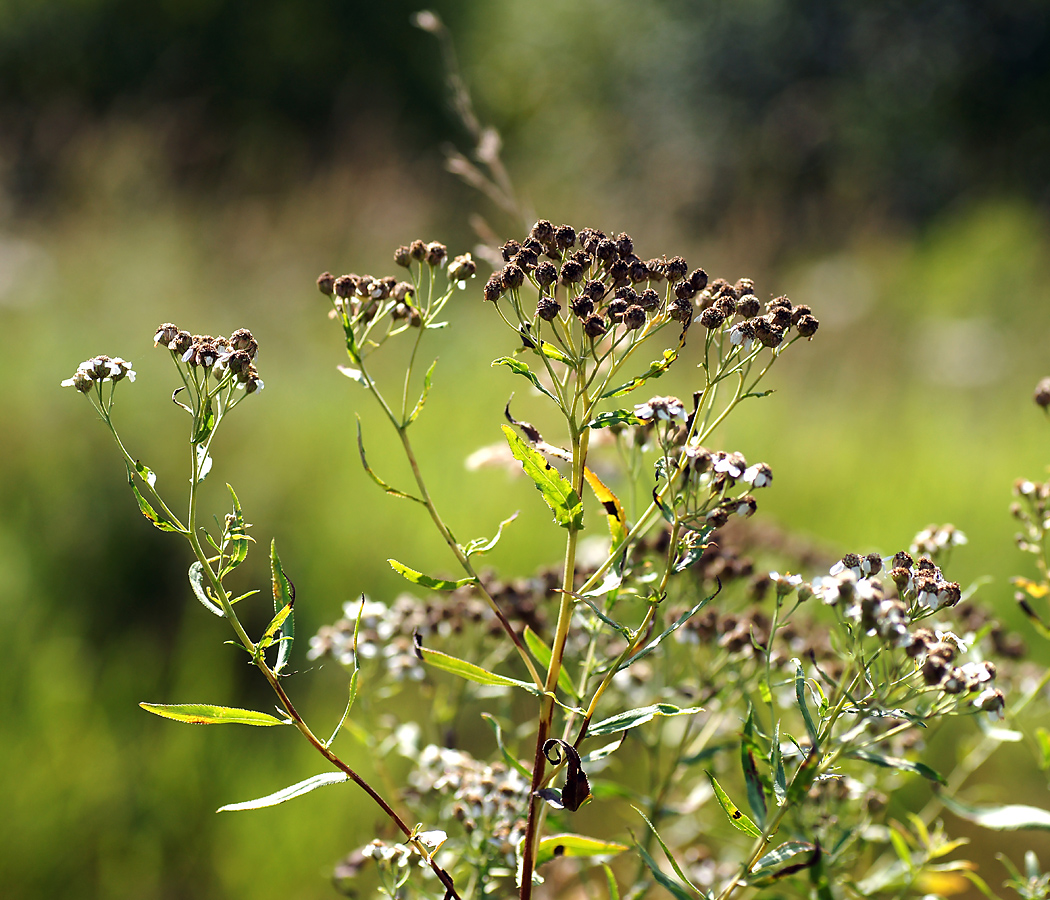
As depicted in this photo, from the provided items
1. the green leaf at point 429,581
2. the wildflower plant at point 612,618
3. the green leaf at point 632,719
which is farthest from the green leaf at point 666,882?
the green leaf at point 429,581

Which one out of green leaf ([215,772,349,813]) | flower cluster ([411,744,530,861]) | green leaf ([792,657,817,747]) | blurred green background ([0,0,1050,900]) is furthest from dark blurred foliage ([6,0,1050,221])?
green leaf ([215,772,349,813])

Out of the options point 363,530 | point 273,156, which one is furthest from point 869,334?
point 273,156

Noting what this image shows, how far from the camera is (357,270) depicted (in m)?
7.54

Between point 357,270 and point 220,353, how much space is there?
6.61 metres

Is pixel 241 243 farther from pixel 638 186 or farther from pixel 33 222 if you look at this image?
pixel 638 186

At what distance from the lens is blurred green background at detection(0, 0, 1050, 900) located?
3.01m

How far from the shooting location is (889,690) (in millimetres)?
1084

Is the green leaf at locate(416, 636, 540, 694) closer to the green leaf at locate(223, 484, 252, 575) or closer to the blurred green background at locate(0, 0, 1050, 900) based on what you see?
the green leaf at locate(223, 484, 252, 575)

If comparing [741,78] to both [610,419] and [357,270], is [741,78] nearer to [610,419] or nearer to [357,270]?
[357,270]

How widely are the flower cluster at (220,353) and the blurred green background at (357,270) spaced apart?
108 cm

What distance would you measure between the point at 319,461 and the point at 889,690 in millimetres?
3840

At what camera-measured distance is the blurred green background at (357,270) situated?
3.01 metres

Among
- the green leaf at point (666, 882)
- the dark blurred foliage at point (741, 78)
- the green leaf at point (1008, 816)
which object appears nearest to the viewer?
the green leaf at point (666, 882)

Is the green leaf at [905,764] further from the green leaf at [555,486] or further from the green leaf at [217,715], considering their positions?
the green leaf at [217,715]
